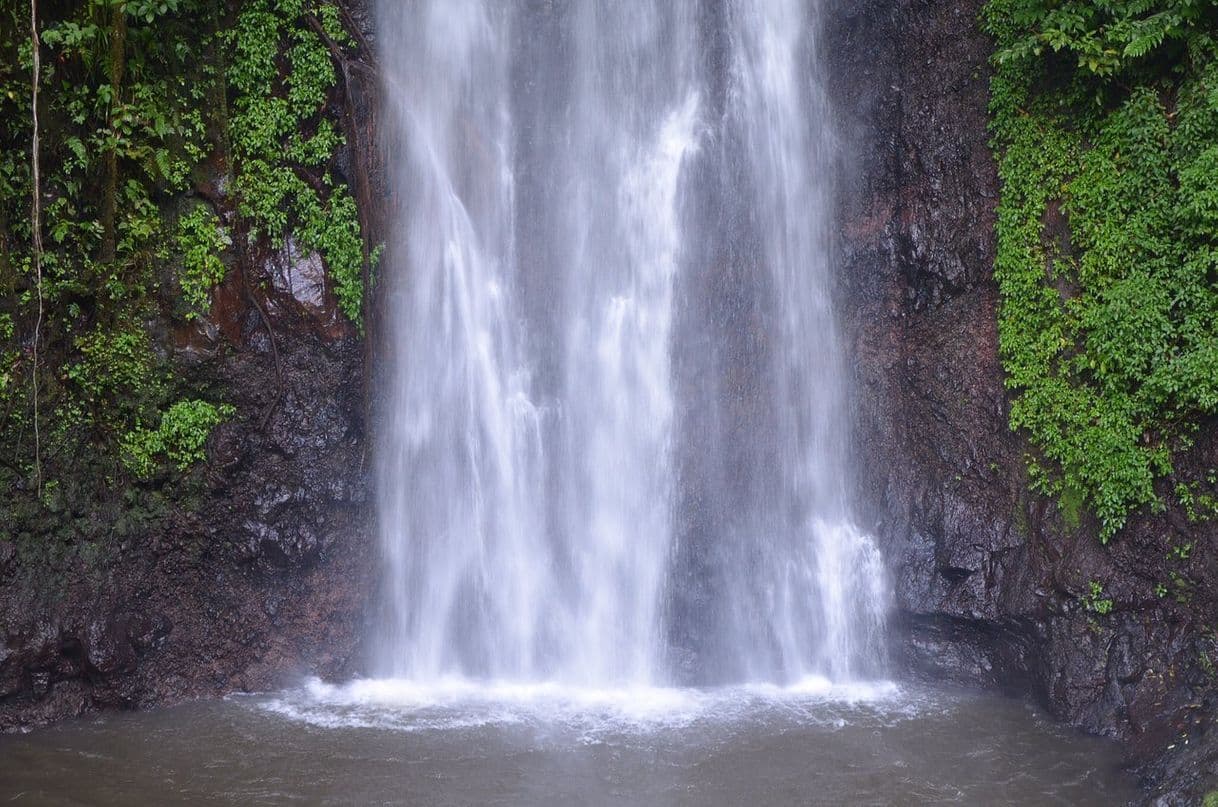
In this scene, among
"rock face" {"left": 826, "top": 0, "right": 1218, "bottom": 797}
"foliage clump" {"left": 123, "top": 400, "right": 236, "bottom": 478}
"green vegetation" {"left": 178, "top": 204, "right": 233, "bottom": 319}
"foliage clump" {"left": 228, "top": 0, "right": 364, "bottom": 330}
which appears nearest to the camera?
"rock face" {"left": 826, "top": 0, "right": 1218, "bottom": 797}

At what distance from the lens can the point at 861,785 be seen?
23.0ft

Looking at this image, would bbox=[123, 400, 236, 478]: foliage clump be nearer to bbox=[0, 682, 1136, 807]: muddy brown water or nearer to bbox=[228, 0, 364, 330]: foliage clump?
bbox=[228, 0, 364, 330]: foliage clump

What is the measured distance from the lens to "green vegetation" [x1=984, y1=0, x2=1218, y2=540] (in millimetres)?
8172

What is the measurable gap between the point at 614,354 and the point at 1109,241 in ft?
17.1

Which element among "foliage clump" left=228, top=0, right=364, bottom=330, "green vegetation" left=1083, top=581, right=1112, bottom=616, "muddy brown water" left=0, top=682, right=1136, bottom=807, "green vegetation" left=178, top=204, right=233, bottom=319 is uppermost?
"foliage clump" left=228, top=0, right=364, bottom=330

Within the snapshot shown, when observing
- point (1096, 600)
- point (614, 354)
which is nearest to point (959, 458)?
point (1096, 600)

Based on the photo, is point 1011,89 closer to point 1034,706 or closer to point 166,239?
point 1034,706

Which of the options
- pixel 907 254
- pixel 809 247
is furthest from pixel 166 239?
pixel 907 254

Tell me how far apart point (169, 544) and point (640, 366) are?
542 centimetres

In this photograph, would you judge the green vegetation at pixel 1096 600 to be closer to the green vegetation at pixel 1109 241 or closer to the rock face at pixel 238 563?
the green vegetation at pixel 1109 241

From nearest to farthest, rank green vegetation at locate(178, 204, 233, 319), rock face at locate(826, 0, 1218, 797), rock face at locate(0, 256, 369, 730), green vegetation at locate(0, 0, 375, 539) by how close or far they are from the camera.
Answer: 1. rock face at locate(826, 0, 1218, 797)
2. rock face at locate(0, 256, 369, 730)
3. green vegetation at locate(0, 0, 375, 539)
4. green vegetation at locate(178, 204, 233, 319)

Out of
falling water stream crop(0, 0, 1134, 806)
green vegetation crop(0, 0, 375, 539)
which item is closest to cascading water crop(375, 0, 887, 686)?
falling water stream crop(0, 0, 1134, 806)

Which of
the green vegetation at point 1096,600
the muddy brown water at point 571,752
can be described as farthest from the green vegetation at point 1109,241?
the muddy brown water at point 571,752

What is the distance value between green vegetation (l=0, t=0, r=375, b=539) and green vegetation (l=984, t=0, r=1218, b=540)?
7228mm
